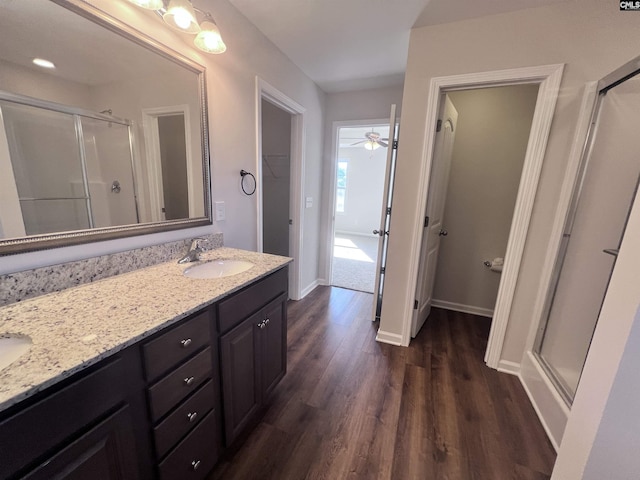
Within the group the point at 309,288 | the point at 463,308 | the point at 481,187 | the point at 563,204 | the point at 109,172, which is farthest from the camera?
the point at 309,288

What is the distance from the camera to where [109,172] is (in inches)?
44.4

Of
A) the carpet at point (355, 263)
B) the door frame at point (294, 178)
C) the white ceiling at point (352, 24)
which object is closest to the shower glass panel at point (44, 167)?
the door frame at point (294, 178)

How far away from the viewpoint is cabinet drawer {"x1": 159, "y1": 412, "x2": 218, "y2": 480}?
92cm

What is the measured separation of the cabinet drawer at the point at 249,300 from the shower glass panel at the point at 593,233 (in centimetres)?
172

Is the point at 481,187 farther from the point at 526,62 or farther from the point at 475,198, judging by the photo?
the point at 526,62

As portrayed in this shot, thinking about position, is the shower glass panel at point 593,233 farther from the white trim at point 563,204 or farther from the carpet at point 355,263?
the carpet at point 355,263

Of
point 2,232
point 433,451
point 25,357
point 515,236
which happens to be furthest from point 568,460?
point 2,232

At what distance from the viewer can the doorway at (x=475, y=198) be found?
2.40m

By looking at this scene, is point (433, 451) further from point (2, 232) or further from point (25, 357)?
point (2, 232)

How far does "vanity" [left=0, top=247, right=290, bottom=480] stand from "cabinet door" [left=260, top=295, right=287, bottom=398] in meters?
0.02

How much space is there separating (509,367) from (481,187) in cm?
169

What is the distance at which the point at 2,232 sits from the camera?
834 mm

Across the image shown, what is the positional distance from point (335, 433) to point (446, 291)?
6.94 feet

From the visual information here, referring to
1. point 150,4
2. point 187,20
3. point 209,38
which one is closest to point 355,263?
point 209,38
